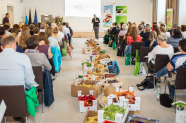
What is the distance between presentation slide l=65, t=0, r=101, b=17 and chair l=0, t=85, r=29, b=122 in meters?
17.3

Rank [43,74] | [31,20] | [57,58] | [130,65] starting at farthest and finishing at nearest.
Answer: [31,20] → [130,65] → [57,58] → [43,74]

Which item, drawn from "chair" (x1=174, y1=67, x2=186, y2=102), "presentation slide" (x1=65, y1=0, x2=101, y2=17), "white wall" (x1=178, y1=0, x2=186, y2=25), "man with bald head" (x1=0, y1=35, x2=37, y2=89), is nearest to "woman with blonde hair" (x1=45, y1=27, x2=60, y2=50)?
"man with bald head" (x1=0, y1=35, x2=37, y2=89)

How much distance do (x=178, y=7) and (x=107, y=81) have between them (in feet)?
31.5

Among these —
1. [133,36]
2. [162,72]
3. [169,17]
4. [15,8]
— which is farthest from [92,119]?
[15,8]

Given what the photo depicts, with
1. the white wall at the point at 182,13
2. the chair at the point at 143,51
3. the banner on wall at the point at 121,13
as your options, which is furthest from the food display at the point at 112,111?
the banner on wall at the point at 121,13

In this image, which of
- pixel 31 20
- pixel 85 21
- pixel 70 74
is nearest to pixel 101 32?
pixel 85 21

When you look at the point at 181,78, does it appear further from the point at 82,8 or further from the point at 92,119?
the point at 82,8

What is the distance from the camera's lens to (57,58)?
21.6 feet

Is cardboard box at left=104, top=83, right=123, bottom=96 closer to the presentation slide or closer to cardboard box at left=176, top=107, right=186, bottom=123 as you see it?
cardboard box at left=176, top=107, right=186, bottom=123

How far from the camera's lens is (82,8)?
20.3 metres

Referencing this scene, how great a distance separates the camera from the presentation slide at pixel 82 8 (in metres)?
20.2

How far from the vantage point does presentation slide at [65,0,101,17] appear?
20172mm

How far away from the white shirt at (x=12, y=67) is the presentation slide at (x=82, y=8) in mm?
17080

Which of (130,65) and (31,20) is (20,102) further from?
(31,20)
